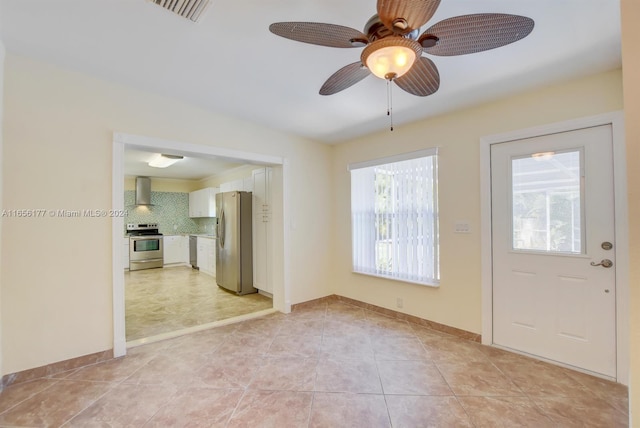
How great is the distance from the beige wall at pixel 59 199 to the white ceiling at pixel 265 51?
0.71 ft

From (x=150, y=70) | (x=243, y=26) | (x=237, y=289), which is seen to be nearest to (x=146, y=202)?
(x=237, y=289)

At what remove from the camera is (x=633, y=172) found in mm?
715

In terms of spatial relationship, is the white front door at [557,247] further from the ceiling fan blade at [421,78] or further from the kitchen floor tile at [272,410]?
the kitchen floor tile at [272,410]

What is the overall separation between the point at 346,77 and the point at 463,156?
1.87 meters

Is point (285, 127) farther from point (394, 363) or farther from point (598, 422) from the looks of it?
point (598, 422)

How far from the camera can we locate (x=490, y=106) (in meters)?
2.82

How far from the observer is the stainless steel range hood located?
7164 millimetres

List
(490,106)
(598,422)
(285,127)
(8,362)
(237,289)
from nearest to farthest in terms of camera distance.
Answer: (598,422), (8,362), (490,106), (285,127), (237,289)

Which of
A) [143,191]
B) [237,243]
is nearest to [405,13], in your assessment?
[237,243]

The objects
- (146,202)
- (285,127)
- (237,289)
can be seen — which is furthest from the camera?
(146,202)

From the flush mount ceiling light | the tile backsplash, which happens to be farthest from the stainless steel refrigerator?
the tile backsplash

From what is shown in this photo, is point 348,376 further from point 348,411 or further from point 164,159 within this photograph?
point 164,159

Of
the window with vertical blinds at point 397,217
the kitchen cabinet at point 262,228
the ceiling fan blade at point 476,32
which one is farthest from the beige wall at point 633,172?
the kitchen cabinet at point 262,228

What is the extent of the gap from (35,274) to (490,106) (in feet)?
14.0
